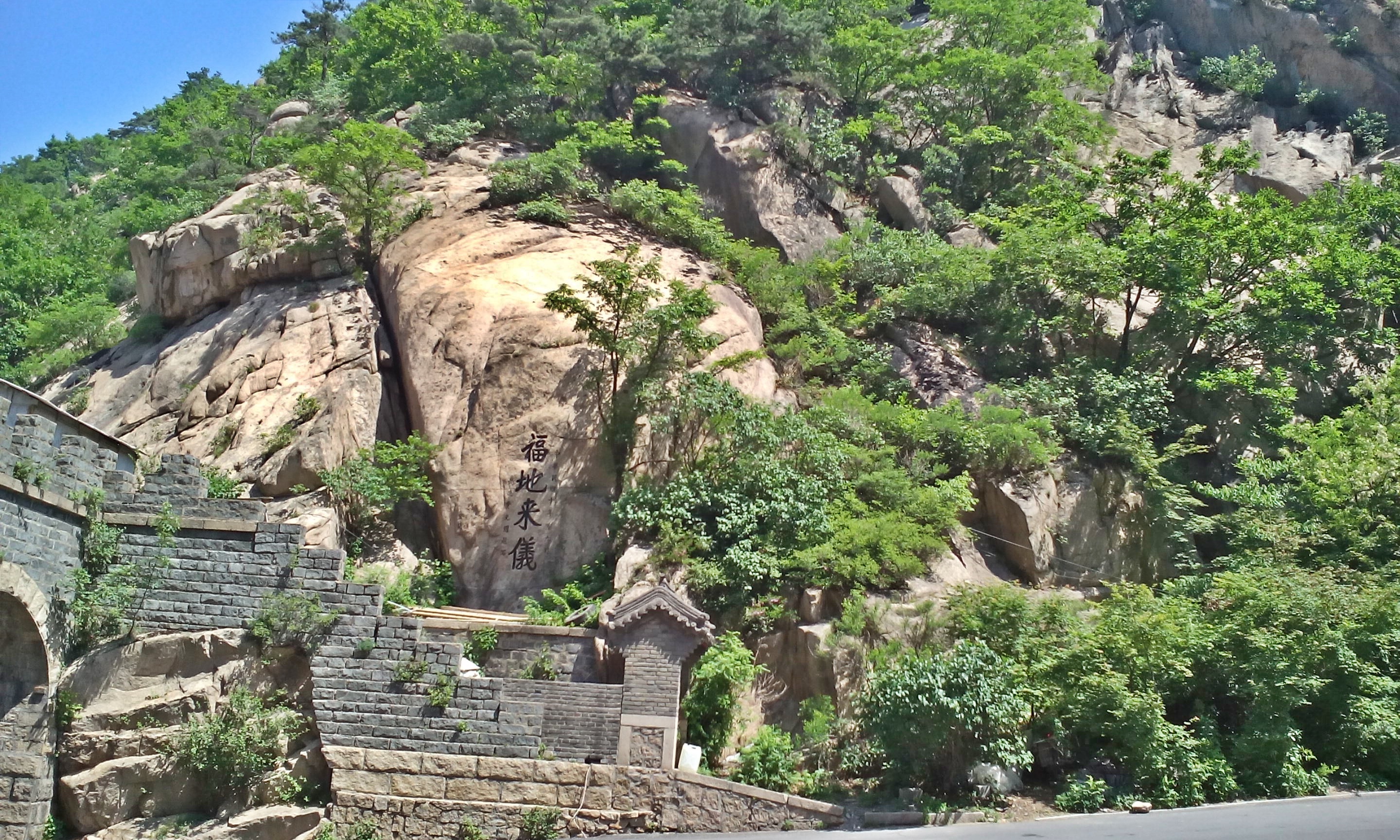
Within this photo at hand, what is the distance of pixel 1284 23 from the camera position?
28.5 m

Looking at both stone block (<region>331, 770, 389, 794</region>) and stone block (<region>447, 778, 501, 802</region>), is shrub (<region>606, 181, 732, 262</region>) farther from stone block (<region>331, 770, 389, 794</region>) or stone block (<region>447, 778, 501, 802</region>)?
stone block (<region>331, 770, 389, 794</region>)

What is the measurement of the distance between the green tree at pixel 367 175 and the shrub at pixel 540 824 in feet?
39.2

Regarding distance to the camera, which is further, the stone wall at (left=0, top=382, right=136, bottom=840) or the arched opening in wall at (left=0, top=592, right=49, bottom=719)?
the arched opening in wall at (left=0, top=592, right=49, bottom=719)

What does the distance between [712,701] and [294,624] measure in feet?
16.6

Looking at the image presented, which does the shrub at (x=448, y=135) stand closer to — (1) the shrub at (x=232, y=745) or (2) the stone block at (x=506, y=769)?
(1) the shrub at (x=232, y=745)

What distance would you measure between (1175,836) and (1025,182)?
16920 millimetres

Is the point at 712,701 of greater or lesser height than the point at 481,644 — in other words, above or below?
below

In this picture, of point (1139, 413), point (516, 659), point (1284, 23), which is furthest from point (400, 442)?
point (1284, 23)

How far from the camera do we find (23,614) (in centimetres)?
1155

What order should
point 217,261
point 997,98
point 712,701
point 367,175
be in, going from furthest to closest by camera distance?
point 997,98, point 217,261, point 367,175, point 712,701

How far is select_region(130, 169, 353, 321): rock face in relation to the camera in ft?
65.0

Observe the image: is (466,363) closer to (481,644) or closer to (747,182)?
(481,644)

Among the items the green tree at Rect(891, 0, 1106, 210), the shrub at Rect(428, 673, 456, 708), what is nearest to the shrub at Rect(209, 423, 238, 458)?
the shrub at Rect(428, 673, 456, 708)

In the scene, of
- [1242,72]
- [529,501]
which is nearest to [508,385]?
[529,501]
